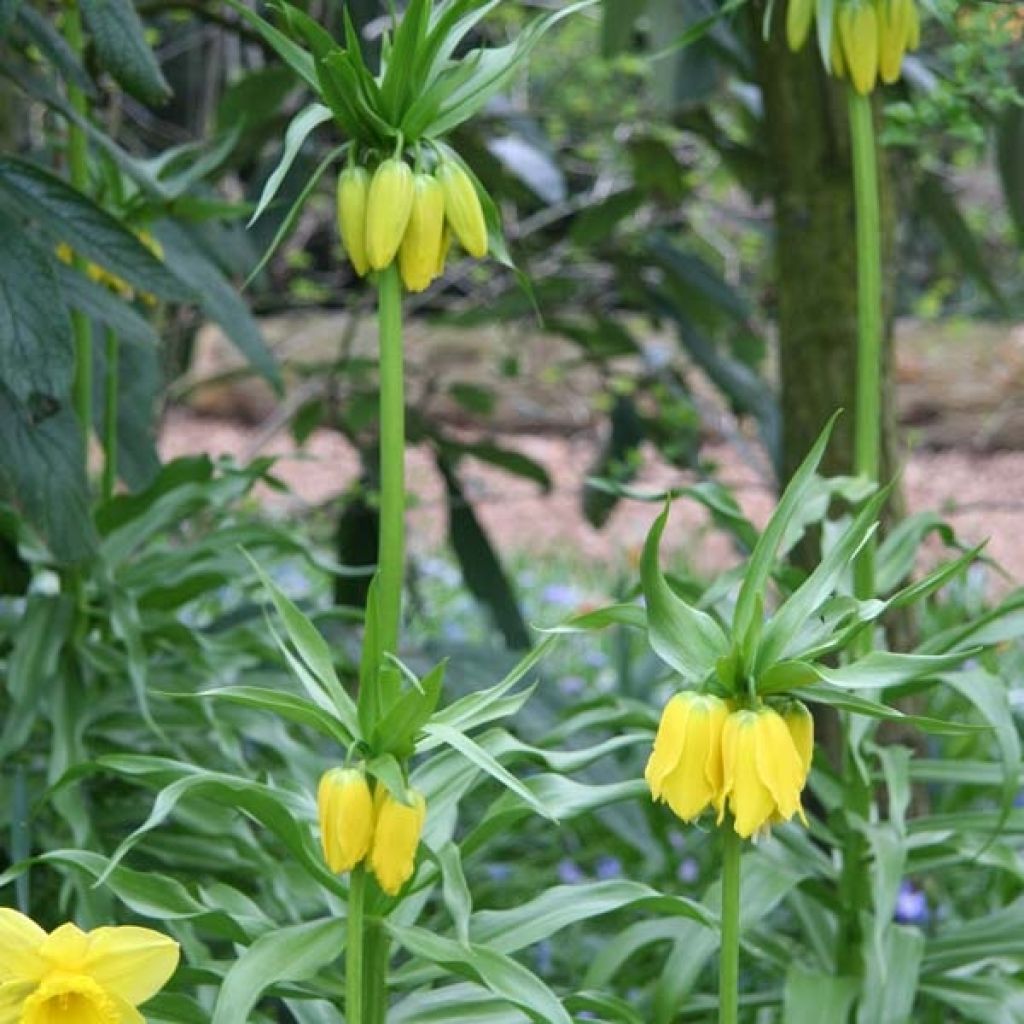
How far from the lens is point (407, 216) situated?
99 centimetres

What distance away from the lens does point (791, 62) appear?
73.7 inches

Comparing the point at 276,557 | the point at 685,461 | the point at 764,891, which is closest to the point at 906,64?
the point at 685,461

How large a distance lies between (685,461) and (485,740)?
143 cm

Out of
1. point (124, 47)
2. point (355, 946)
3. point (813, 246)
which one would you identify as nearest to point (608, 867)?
point (813, 246)

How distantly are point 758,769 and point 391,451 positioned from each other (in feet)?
0.82

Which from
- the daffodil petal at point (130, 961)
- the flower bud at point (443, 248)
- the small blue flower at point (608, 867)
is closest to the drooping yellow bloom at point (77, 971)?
the daffodil petal at point (130, 961)

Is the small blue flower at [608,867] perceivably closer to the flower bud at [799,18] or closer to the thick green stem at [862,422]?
the thick green stem at [862,422]

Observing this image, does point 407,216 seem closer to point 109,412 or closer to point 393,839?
point 393,839

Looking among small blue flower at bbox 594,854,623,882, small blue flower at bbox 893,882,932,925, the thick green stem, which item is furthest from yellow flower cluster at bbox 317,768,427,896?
small blue flower at bbox 594,854,623,882

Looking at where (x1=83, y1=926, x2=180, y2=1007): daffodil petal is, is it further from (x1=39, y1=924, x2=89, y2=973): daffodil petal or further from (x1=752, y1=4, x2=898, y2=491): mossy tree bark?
(x1=752, y1=4, x2=898, y2=491): mossy tree bark

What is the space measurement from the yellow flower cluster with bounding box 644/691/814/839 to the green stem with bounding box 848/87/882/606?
41 cm

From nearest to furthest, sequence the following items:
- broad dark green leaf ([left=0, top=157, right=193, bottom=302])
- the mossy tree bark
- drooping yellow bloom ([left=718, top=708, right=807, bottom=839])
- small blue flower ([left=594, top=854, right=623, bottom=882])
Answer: drooping yellow bloom ([left=718, top=708, right=807, bottom=839]) → broad dark green leaf ([left=0, top=157, right=193, bottom=302]) → the mossy tree bark → small blue flower ([left=594, top=854, right=623, bottom=882])

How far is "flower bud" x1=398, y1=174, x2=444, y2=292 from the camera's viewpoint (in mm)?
992

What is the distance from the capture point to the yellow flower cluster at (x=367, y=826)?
92cm
